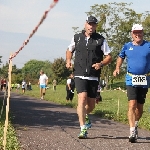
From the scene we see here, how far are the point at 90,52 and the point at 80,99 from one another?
2.71 ft

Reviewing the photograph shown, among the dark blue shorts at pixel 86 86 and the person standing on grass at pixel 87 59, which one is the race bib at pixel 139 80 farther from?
the dark blue shorts at pixel 86 86

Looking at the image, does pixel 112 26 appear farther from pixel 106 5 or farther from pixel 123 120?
pixel 123 120

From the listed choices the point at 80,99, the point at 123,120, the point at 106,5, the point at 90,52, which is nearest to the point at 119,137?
the point at 80,99

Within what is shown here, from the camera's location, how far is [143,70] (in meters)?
7.68

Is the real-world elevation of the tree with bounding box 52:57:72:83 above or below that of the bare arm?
above

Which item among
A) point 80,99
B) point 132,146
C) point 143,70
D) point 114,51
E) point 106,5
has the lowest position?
point 132,146

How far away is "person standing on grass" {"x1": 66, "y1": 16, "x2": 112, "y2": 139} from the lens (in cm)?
775

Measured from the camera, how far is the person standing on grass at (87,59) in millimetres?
7746

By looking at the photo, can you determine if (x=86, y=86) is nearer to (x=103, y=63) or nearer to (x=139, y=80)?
(x=103, y=63)

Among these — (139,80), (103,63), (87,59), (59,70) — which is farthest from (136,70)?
(59,70)

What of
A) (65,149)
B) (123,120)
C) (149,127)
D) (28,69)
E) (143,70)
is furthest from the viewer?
(28,69)

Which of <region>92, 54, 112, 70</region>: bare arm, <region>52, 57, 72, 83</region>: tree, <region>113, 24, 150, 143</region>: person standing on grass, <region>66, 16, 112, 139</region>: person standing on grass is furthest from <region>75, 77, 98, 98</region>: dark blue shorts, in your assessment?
<region>52, 57, 72, 83</region>: tree

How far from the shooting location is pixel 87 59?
7.74 m

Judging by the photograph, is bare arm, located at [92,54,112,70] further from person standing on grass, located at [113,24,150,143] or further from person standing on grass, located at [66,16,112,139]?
person standing on grass, located at [113,24,150,143]
